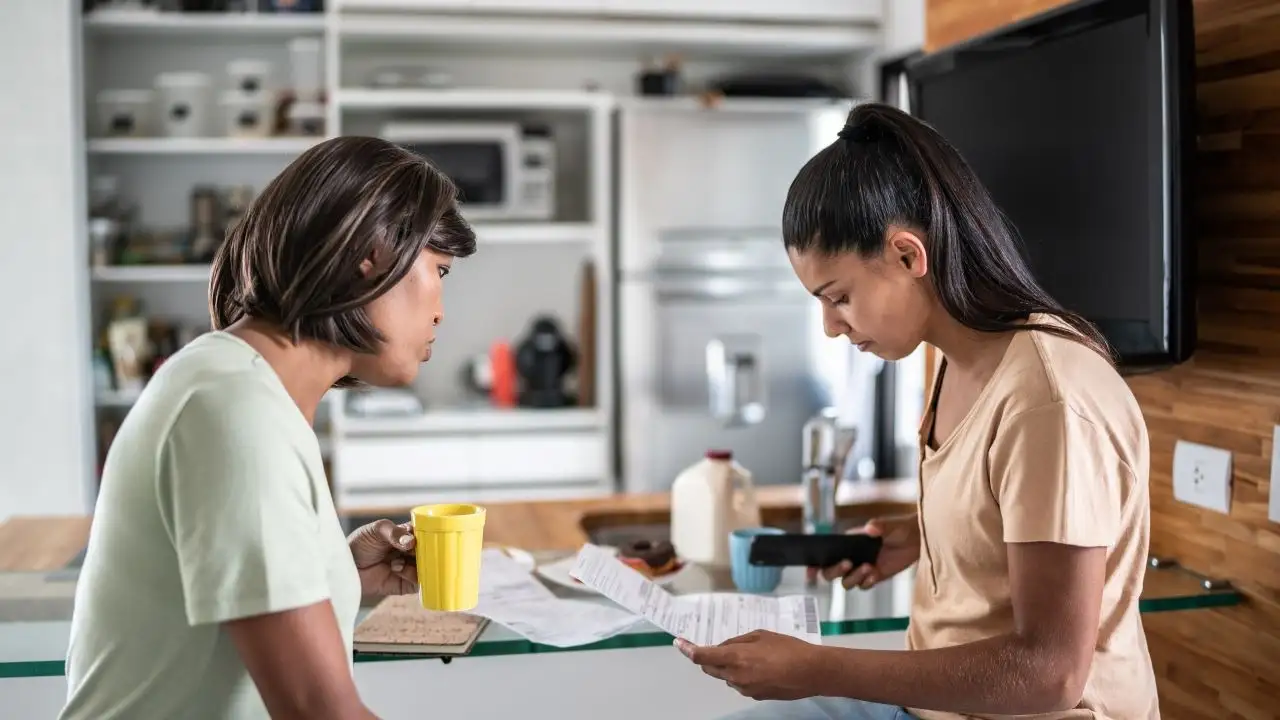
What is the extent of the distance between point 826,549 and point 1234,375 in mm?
600

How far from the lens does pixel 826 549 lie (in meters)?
1.73

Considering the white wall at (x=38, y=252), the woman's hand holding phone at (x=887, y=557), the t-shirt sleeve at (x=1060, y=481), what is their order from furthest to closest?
1. the white wall at (x=38, y=252)
2. the woman's hand holding phone at (x=887, y=557)
3. the t-shirt sleeve at (x=1060, y=481)

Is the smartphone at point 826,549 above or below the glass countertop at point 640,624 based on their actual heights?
above

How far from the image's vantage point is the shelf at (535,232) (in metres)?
4.02

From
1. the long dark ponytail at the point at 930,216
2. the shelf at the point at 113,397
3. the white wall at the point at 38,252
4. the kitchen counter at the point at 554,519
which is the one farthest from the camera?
the shelf at the point at 113,397

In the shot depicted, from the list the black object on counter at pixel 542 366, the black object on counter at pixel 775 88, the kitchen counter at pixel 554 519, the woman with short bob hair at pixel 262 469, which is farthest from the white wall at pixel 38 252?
the woman with short bob hair at pixel 262 469

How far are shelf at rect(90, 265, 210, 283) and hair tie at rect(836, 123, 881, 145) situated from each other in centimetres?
296

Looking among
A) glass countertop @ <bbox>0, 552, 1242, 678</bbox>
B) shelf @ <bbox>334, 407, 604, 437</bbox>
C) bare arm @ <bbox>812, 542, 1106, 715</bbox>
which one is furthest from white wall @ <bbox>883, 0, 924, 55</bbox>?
bare arm @ <bbox>812, 542, 1106, 715</bbox>

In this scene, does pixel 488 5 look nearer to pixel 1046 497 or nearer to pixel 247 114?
pixel 247 114

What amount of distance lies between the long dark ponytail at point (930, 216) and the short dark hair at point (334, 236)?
0.45 metres

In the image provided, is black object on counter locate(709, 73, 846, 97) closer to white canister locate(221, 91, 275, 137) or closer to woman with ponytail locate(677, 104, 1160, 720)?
white canister locate(221, 91, 275, 137)

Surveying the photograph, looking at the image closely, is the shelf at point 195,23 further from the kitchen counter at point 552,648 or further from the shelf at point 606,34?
the kitchen counter at point 552,648

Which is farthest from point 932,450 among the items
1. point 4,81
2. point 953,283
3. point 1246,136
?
point 4,81

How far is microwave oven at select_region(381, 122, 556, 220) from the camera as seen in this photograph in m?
3.97
